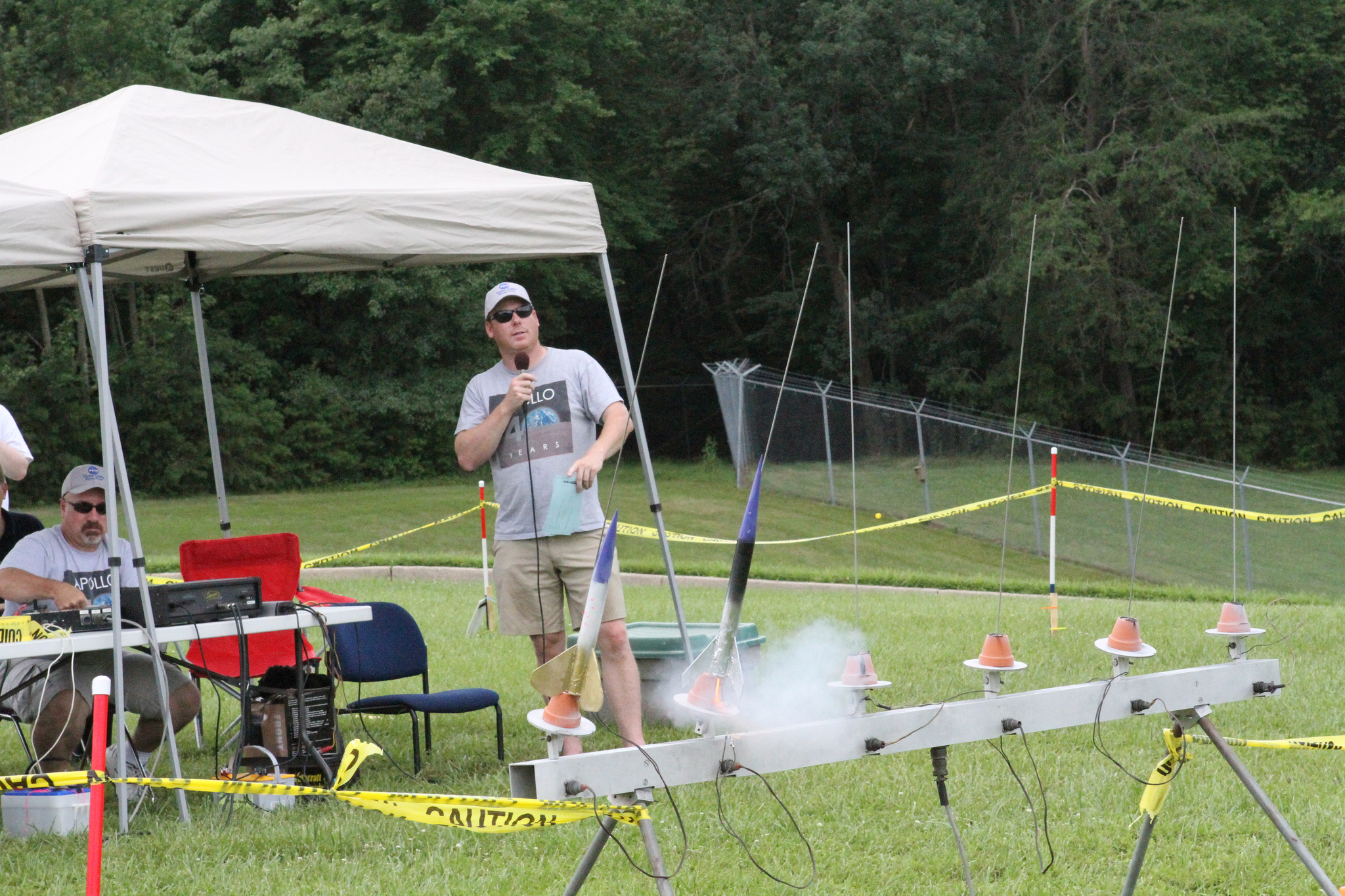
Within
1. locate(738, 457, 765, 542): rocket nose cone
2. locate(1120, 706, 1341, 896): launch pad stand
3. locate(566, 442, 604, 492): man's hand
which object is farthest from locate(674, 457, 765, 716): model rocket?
locate(566, 442, 604, 492): man's hand

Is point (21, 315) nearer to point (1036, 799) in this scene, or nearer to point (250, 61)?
point (250, 61)

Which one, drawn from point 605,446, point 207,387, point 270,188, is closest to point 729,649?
point 605,446

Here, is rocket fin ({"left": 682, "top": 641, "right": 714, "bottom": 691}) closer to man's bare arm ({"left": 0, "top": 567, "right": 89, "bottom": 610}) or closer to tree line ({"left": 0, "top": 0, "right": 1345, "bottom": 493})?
man's bare arm ({"left": 0, "top": 567, "right": 89, "bottom": 610})

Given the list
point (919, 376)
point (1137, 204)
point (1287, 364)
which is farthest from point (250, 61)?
point (1287, 364)

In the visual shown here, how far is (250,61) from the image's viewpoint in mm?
30203

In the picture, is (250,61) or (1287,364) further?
(1287,364)

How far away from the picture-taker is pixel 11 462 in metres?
6.00

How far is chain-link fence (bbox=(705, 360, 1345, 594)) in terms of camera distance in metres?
17.5

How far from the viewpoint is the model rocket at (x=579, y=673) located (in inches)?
96.3

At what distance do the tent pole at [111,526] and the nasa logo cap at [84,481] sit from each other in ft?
2.03

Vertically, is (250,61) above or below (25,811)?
above

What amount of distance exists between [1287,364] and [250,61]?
83.4 feet

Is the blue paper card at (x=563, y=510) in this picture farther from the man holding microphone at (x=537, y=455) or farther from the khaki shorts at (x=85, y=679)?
the khaki shorts at (x=85, y=679)

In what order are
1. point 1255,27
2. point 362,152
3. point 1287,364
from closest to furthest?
point 362,152
point 1255,27
point 1287,364
